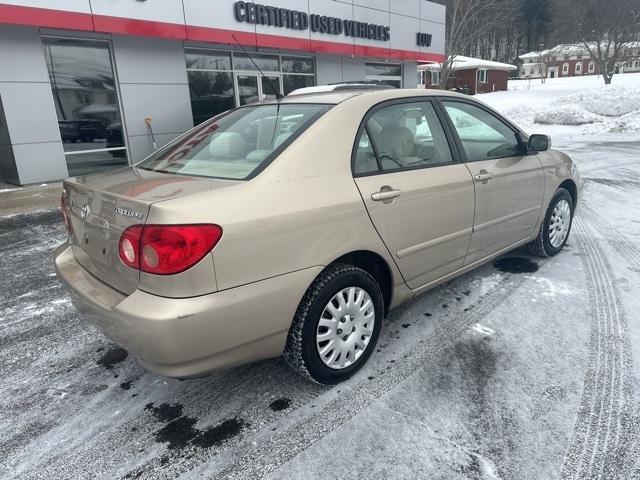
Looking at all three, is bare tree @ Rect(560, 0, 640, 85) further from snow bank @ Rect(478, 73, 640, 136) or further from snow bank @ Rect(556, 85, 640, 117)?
snow bank @ Rect(478, 73, 640, 136)

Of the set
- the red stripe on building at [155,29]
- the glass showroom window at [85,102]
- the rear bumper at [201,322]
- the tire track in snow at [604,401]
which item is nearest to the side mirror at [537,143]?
the tire track in snow at [604,401]

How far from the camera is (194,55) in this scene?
11359 millimetres

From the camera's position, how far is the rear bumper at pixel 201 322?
2006 mm

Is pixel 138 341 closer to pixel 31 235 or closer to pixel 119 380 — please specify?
pixel 119 380

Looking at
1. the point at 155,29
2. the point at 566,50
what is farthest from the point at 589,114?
the point at 566,50

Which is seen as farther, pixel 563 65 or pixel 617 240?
pixel 563 65

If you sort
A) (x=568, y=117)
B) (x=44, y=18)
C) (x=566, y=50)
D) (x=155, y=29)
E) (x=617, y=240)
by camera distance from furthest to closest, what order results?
(x=566, y=50)
(x=568, y=117)
(x=155, y=29)
(x=44, y=18)
(x=617, y=240)

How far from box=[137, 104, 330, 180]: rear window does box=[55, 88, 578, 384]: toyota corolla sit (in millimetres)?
14

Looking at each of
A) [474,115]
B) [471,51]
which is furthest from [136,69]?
[471,51]

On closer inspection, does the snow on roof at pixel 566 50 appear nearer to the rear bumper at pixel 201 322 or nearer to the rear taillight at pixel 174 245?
the rear bumper at pixel 201 322

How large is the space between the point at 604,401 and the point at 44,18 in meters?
9.84

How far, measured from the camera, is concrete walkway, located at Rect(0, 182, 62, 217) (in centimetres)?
748

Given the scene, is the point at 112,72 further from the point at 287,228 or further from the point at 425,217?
the point at 287,228

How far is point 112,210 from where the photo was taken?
224 cm
